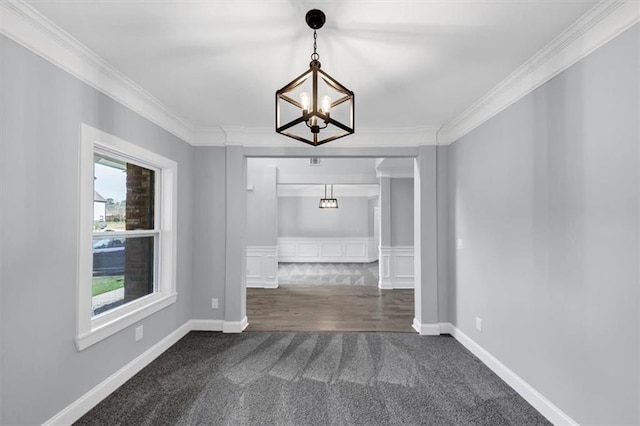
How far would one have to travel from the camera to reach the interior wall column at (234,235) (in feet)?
12.6

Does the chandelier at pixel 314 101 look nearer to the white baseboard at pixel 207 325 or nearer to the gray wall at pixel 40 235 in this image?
the gray wall at pixel 40 235

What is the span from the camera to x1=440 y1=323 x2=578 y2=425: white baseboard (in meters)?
2.04

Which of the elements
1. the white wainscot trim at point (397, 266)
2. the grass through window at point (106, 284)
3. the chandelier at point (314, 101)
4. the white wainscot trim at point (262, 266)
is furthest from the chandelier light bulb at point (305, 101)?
the white wainscot trim at point (397, 266)

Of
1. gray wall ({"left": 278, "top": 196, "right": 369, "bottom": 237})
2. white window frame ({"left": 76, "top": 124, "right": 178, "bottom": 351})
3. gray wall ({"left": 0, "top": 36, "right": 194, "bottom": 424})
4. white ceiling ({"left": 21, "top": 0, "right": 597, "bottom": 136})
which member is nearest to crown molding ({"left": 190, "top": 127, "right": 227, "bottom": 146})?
white window frame ({"left": 76, "top": 124, "right": 178, "bottom": 351})

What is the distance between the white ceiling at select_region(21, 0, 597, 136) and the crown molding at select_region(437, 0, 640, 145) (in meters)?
0.07

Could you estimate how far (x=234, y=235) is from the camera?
12.7ft

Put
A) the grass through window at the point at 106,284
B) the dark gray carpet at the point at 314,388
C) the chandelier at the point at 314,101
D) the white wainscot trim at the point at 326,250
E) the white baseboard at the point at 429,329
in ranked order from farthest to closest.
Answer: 1. the white wainscot trim at the point at 326,250
2. the white baseboard at the point at 429,329
3. the grass through window at the point at 106,284
4. the dark gray carpet at the point at 314,388
5. the chandelier at the point at 314,101

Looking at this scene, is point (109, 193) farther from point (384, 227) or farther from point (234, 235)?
point (384, 227)

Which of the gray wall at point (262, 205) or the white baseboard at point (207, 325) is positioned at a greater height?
the gray wall at point (262, 205)

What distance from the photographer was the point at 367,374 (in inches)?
108

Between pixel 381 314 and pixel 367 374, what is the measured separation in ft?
6.32

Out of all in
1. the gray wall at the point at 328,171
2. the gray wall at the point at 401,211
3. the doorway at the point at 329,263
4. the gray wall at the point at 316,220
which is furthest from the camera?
the gray wall at the point at 316,220

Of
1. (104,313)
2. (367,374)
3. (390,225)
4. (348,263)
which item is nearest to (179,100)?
(104,313)

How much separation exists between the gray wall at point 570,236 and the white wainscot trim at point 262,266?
4282 mm
